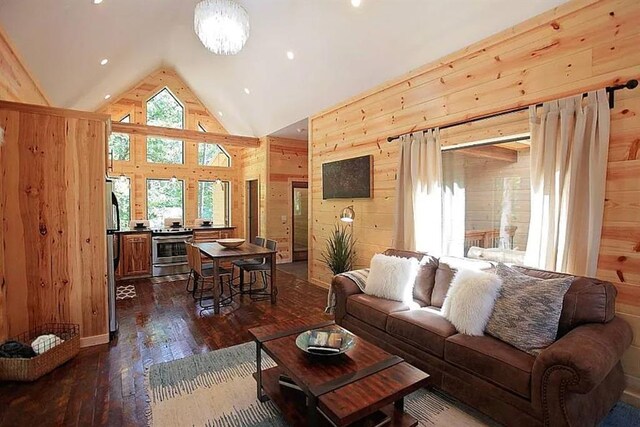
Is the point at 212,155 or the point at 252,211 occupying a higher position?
the point at 212,155

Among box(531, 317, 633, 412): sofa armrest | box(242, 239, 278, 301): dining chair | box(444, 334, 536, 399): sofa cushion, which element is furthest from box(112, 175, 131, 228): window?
box(531, 317, 633, 412): sofa armrest

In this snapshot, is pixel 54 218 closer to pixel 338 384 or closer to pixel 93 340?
pixel 93 340

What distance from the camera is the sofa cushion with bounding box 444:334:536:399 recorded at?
72.7 inches

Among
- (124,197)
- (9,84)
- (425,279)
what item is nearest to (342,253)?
(425,279)

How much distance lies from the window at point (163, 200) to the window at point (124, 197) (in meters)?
0.42

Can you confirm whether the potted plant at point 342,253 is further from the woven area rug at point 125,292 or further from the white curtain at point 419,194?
the woven area rug at point 125,292

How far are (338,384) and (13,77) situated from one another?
435 cm

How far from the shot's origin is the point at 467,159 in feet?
11.0

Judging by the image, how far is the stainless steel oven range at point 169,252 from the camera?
244 inches

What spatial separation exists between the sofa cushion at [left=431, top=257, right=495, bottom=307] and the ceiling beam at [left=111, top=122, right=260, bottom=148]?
563cm

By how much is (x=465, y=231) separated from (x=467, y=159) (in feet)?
2.48

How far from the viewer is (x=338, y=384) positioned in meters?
1.67

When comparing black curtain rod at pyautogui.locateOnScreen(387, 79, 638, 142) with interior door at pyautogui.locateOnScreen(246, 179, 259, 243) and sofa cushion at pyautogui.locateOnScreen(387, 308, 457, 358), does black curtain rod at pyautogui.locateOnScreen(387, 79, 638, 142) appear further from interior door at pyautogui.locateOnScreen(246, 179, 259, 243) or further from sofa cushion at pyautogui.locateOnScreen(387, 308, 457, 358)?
interior door at pyautogui.locateOnScreen(246, 179, 259, 243)

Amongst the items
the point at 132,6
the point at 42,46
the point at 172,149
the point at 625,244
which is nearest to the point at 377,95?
the point at 625,244
